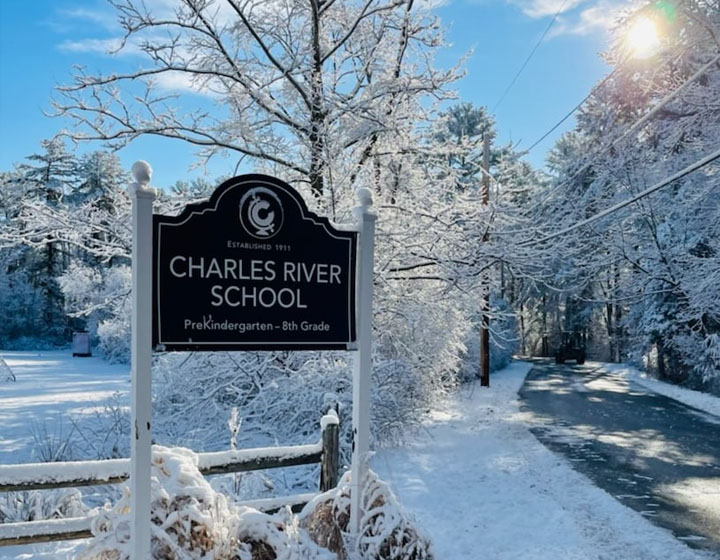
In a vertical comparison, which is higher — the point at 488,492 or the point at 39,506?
the point at 39,506

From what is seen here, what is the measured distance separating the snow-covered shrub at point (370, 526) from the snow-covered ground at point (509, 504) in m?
0.90

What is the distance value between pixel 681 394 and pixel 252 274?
15734mm

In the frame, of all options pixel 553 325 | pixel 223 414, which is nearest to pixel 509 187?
pixel 223 414

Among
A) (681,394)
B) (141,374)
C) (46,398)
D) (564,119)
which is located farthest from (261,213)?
(681,394)

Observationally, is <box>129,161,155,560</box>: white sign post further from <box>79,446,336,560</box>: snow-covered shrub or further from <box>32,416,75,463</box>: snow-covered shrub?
<box>32,416,75,463</box>: snow-covered shrub

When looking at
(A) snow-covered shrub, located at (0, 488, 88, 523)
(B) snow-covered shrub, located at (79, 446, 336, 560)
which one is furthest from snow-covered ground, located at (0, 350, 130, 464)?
(B) snow-covered shrub, located at (79, 446, 336, 560)

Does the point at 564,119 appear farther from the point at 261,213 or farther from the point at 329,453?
the point at 261,213

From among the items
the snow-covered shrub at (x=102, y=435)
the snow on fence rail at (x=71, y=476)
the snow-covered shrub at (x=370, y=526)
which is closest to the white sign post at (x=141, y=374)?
the snow on fence rail at (x=71, y=476)

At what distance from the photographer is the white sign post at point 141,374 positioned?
2.72m

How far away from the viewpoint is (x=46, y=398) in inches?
430

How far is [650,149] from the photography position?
14.4 metres

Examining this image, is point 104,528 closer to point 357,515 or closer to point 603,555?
point 357,515

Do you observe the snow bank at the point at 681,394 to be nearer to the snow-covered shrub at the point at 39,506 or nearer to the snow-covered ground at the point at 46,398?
the snow-covered shrub at the point at 39,506

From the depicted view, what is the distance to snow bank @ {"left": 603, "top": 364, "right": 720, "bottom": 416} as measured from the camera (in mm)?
12992
